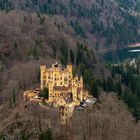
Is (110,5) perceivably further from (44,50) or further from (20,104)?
(20,104)

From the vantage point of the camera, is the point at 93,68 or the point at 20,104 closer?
the point at 20,104

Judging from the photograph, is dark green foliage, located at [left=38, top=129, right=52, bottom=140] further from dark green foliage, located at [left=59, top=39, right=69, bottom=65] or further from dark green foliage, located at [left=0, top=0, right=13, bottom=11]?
dark green foliage, located at [left=0, top=0, right=13, bottom=11]

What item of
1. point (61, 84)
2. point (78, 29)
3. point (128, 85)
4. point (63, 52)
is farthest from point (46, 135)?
point (78, 29)

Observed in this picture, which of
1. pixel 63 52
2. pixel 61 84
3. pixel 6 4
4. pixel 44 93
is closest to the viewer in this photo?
pixel 44 93

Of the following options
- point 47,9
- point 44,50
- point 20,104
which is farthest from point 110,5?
point 20,104

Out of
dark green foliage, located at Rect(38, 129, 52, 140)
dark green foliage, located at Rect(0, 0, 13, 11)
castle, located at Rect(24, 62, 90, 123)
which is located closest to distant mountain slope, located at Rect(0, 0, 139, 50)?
dark green foliage, located at Rect(0, 0, 13, 11)

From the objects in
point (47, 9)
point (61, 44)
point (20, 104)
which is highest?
point (47, 9)

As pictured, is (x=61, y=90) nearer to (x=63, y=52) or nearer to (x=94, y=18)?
(x=63, y=52)
